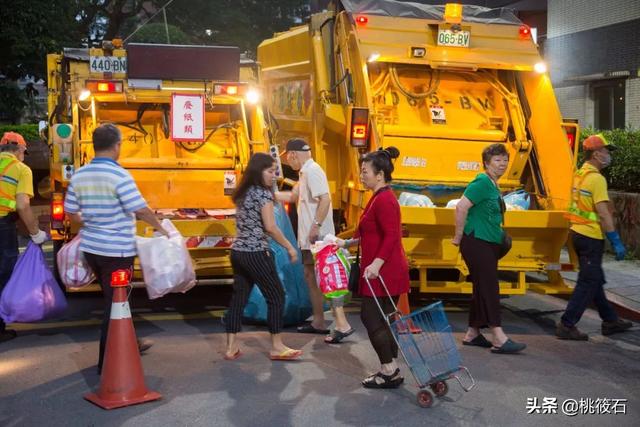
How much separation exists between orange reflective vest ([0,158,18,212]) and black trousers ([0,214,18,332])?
9cm

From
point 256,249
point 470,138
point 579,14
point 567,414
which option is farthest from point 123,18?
point 567,414

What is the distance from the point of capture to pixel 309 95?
31.9 ft

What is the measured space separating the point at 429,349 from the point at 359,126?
10.7 ft

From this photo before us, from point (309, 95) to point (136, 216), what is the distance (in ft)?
14.6

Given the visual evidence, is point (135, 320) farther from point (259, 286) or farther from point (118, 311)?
point (118, 311)

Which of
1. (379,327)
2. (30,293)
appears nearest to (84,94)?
(30,293)

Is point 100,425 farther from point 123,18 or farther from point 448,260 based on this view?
point 123,18

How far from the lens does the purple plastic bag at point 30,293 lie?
6.23 m

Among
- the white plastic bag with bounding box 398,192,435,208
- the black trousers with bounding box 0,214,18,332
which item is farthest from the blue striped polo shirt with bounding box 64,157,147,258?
the white plastic bag with bounding box 398,192,435,208

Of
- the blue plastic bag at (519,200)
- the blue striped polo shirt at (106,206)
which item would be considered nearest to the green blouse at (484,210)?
the blue plastic bag at (519,200)

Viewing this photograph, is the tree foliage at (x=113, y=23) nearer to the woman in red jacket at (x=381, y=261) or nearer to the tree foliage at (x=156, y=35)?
the tree foliage at (x=156, y=35)

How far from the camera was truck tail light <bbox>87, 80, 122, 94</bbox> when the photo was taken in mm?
8125

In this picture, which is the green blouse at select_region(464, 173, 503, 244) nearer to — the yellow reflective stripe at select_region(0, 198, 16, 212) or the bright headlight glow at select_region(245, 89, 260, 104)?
the bright headlight glow at select_region(245, 89, 260, 104)

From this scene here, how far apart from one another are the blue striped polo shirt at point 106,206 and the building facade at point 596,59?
11381mm
